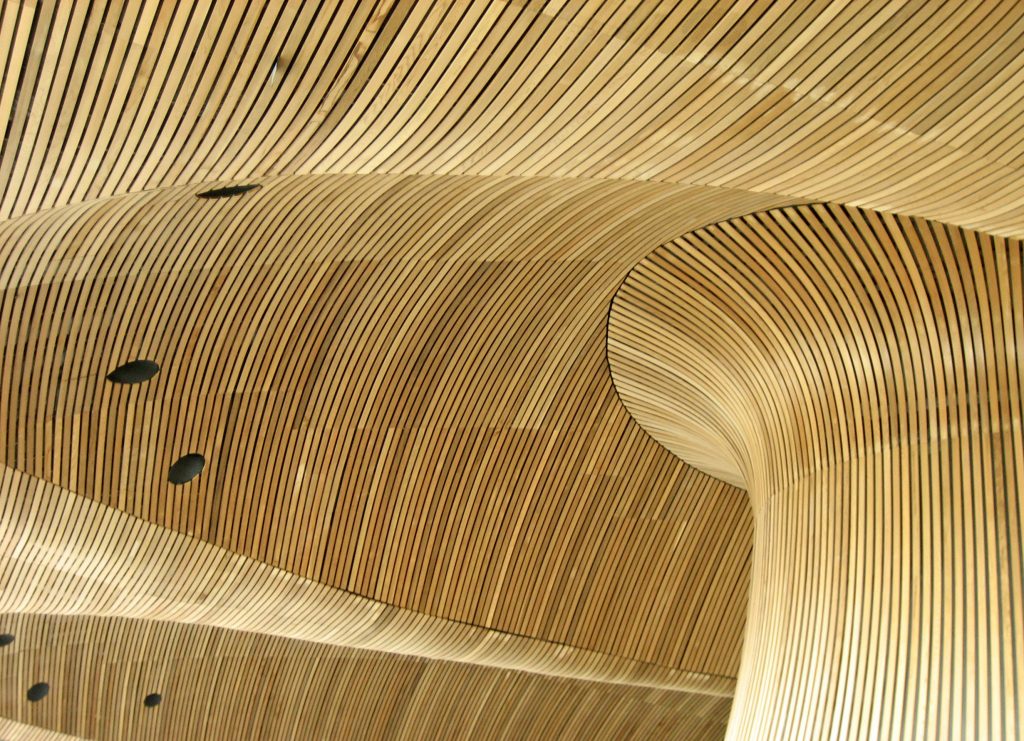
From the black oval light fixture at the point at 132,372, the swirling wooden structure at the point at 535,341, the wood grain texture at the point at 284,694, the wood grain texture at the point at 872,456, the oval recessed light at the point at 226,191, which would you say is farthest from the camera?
the wood grain texture at the point at 284,694

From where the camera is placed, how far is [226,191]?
6445mm

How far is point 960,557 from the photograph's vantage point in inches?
220

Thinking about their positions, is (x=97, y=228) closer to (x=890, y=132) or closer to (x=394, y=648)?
(x=890, y=132)

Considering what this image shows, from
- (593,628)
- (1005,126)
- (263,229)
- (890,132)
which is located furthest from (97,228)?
(593,628)

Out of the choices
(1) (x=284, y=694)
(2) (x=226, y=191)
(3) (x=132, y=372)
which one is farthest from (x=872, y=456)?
(1) (x=284, y=694)

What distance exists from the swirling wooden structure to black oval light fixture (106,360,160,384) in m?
0.08

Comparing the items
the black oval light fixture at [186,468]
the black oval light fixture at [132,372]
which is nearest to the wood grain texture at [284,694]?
the black oval light fixture at [186,468]

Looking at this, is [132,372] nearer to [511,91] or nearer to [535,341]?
[535,341]

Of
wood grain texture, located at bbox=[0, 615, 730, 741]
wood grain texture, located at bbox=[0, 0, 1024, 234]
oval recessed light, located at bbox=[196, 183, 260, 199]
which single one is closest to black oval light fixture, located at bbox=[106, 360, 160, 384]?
oval recessed light, located at bbox=[196, 183, 260, 199]

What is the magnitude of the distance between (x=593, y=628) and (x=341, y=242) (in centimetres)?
518

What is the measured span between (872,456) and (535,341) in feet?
10.9

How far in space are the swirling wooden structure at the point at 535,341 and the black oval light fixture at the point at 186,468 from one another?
111mm

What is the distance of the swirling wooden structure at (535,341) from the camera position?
414 cm

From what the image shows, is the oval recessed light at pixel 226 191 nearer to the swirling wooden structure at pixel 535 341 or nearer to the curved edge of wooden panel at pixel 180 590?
the swirling wooden structure at pixel 535 341
